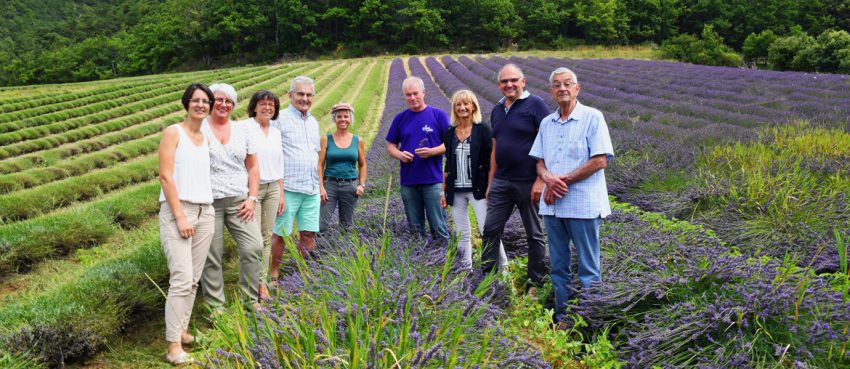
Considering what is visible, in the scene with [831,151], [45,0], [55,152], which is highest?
[45,0]

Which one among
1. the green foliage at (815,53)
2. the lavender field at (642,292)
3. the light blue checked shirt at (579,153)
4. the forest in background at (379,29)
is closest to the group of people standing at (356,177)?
the light blue checked shirt at (579,153)

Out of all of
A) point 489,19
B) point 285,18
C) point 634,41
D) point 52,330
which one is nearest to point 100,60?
point 285,18

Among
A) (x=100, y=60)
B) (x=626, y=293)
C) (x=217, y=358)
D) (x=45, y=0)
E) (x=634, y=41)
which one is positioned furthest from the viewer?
(x=45, y=0)

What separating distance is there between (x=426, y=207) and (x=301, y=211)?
1068 millimetres

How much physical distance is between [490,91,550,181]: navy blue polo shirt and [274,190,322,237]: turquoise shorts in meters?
1.63

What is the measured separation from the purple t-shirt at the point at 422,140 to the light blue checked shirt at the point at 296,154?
79 centimetres

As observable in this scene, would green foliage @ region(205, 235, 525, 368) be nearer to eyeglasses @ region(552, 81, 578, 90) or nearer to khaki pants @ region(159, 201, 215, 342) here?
khaki pants @ region(159, 201, 215, 342)

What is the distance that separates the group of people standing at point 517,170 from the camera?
3305mm

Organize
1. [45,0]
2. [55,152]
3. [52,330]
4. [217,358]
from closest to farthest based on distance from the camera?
[217,358] < [52,330] < [55,152] < [45,0]

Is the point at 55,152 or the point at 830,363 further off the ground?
the point at 830,363

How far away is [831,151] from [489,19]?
51.7 meters

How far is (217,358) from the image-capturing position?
2172mm

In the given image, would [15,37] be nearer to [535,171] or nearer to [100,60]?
[100,60]

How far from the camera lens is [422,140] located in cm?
409
